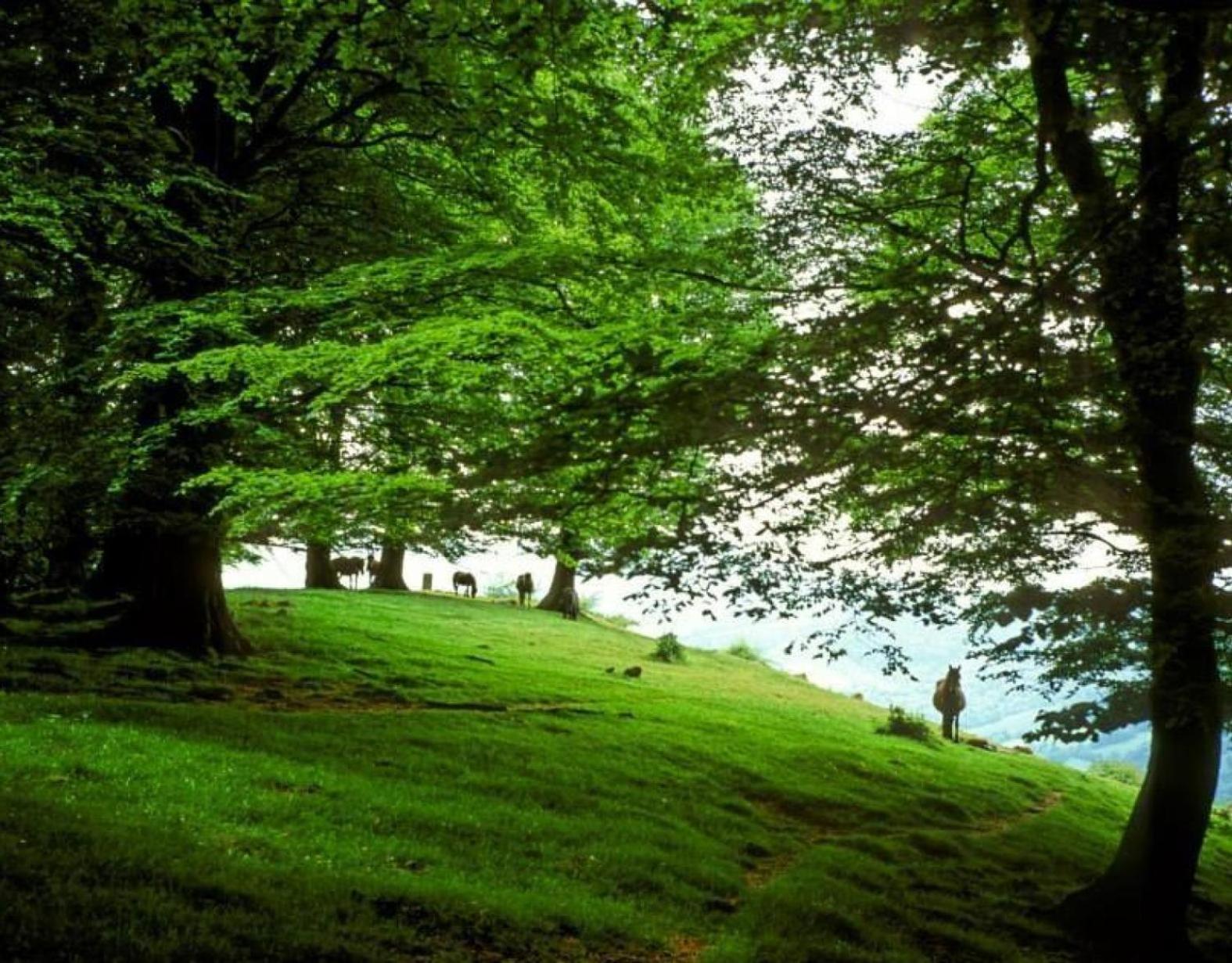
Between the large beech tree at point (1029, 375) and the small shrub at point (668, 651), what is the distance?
77.3 feet

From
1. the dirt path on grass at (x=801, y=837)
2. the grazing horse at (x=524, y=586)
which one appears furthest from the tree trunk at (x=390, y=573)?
the dirt path on grass at (x=801, y=837)

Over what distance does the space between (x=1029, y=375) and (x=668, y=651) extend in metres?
30.0

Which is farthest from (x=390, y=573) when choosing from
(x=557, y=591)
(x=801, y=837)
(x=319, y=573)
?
(x=801, y=837)

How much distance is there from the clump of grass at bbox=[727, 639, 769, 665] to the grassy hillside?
26.3 metres

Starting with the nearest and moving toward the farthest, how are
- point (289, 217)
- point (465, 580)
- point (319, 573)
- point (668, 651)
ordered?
point (289, 217) < point (668, 651) < point (319, 573) < point (465, 580)

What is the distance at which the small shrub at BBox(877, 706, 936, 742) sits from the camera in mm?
28984

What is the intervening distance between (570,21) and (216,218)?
9.49 m

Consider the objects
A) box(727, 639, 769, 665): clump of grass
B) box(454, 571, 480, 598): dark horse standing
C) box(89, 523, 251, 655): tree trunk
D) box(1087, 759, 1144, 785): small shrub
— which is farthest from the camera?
box(727, 639, 769, 665): clump of grass

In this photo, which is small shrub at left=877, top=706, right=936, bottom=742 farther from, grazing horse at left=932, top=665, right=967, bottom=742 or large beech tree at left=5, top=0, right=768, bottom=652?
large beech tree at left=5, top=0, right=768, bottom=652

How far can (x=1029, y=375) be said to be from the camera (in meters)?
7.21

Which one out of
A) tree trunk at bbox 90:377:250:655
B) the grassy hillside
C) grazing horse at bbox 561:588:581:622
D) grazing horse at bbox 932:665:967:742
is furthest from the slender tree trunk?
grazing horse at bbox 932:665:967:742

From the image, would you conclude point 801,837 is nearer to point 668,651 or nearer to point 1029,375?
point 1029,375

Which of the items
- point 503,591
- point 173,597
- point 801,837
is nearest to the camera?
point 801,837

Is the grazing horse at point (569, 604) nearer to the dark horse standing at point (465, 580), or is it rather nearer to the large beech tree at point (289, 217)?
the dark horse standing at point (465, 580)
